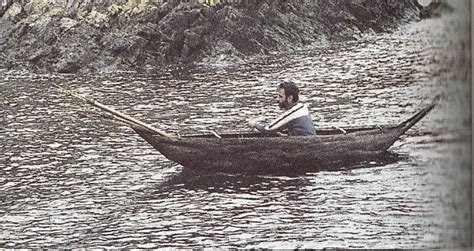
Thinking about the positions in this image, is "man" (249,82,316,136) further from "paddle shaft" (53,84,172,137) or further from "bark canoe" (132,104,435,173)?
"paddle shaft" (53,84,172,137)

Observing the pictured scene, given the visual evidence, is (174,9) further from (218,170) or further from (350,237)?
(350,237)

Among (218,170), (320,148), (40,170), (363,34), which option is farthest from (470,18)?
(40,170)

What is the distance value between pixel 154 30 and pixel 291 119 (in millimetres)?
500

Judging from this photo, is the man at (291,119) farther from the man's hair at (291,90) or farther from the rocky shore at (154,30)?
the rocky shore at (154,30)

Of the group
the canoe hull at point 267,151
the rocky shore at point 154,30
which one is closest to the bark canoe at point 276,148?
the canoe hull at point 267,151

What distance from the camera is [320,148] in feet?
9.39

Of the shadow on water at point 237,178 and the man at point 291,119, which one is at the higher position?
the man at point 291,119

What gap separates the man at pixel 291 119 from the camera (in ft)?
9.41

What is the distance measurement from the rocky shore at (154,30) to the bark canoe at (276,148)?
0.26 m

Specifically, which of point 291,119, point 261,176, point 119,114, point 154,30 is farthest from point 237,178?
point 154,30

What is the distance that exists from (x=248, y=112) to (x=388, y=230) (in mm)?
539

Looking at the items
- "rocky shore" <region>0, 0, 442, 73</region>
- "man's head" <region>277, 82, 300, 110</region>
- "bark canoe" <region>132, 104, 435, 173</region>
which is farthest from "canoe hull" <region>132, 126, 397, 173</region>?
"rocky shore" <region>0, 0, 442, 73</region>

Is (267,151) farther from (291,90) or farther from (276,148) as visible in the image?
(291,90)

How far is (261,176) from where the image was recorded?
9.46 ft
